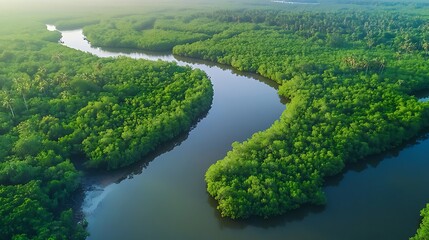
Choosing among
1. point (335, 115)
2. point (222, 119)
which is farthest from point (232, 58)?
point (335, 115)

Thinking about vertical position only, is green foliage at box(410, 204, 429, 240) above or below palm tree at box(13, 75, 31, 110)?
below

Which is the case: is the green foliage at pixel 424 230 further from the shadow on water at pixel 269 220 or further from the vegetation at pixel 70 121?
the vegetation at pixel 70 121

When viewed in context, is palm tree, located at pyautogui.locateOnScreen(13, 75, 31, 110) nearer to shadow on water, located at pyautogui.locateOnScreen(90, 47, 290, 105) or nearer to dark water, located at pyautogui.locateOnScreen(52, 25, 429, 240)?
dark water, located at pyautogui.locateOnScreen(52, 25, 429, 240)

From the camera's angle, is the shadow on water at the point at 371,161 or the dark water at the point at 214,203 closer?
the dark water at the point at 214,203

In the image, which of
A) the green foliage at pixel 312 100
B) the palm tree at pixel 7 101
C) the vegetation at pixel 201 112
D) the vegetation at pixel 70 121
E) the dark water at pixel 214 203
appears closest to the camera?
the vegetation at pixel 70 121

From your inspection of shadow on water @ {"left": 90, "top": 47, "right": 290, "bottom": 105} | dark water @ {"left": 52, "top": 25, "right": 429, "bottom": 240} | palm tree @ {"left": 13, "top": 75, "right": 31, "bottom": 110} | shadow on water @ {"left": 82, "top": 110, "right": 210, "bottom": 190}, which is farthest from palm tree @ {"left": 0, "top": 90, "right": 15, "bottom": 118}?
shadow on water @ {"left": 90, "top": 47, "right": 290, "bottom": 105}

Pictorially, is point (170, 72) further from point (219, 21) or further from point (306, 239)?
point (219, 21)

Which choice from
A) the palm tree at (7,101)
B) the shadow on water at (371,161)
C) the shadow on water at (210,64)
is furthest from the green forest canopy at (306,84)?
the palm tree at (7,101)
